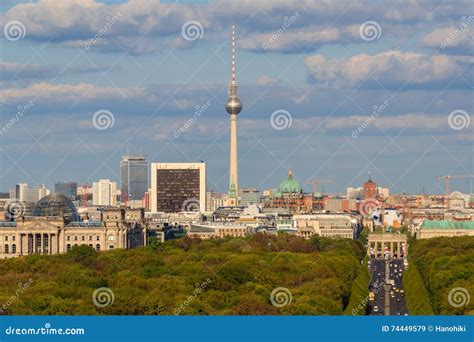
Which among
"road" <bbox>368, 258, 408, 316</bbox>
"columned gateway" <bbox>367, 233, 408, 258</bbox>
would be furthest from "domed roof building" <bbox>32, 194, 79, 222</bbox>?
"columned gateway" <bbox>367, 233, 408, 258</bbox>

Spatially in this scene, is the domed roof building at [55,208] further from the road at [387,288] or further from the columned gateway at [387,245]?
the columned gateway at [387,245]

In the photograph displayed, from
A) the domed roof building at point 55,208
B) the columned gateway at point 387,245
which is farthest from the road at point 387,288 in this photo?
the domed roof building at point 55,208

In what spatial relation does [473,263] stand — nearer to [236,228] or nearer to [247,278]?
[247,278]

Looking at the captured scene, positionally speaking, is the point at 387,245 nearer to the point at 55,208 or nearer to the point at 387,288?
the point at 55,208

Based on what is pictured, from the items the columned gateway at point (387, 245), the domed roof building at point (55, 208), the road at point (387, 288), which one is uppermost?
the domed roof building at point (55, 208)

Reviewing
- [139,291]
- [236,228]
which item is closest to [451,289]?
[139,291]

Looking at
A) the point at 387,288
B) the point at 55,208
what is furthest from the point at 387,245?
the point at 387,288
